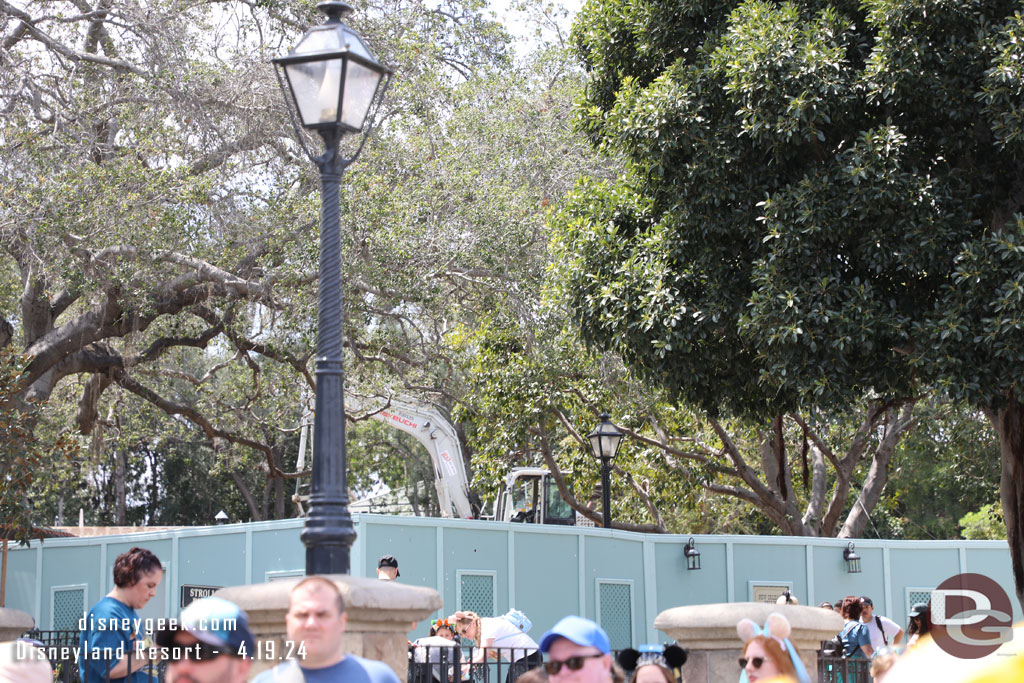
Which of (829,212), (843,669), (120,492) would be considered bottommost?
(843,669)

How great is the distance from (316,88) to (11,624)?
416cm

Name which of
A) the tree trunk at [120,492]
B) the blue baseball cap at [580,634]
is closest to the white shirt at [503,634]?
the blue baseball cap at [580,634]

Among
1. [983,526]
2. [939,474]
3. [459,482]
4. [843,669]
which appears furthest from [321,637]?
[983,526]

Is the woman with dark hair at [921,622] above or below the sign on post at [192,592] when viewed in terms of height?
below

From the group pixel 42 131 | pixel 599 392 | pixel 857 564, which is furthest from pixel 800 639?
pixel 599 392

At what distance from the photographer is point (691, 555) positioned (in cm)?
1808

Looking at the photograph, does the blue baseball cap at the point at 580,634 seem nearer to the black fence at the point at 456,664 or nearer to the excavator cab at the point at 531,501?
the black fence at the point at 456,664

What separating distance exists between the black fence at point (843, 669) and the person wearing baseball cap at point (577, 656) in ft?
14.2

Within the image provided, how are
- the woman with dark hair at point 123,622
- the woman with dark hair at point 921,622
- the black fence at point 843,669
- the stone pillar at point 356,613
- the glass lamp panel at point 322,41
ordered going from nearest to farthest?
the stone pillar at point 356,613 → the woman with dark hair at point 123,622 → the glass lamp panel at point 322,41 → the black fence at point 843,669 → the woman with dark hair at point 921,622

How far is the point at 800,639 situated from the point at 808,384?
420 cm

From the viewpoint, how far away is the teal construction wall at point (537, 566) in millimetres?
15125

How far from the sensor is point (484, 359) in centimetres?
2323

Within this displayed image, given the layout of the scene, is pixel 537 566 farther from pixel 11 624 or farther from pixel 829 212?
pixel 11 624

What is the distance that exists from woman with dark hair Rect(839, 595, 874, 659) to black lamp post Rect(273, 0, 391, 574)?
22.6ft
